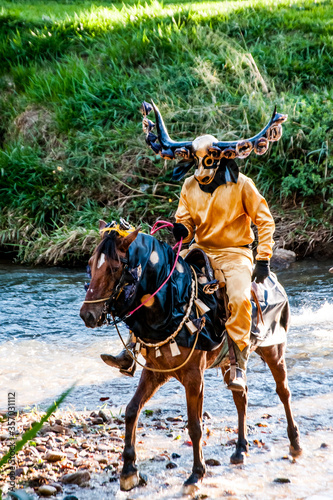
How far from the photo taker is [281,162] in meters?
10.9

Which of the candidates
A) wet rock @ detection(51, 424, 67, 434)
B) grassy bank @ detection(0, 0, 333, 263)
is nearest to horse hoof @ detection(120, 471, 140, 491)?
wet rock @ detection(51, 424, 67, 434)

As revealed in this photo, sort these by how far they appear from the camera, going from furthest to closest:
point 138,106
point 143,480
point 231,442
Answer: point 138,106 < point 231,442 < point 143,480

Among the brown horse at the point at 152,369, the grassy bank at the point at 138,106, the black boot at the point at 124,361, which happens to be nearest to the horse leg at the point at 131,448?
the brown horse at the point at 152,369

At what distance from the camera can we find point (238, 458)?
4.23 m

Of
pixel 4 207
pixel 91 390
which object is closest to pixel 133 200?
pixel 4 207

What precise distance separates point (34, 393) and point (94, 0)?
1860 centimetres

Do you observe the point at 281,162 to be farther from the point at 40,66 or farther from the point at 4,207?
the point at 40,66

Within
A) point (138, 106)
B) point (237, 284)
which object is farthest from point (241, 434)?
point (138, 106)

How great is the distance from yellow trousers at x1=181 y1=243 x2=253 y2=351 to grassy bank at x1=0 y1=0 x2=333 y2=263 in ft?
20.8

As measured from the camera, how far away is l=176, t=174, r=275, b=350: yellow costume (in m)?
3.91

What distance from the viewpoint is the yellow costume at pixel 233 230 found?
3.91 meters

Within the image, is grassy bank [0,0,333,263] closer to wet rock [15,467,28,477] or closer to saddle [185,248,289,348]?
saddle [185,248,289,348]

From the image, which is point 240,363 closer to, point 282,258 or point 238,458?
point 238,458

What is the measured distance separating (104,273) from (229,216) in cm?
128
